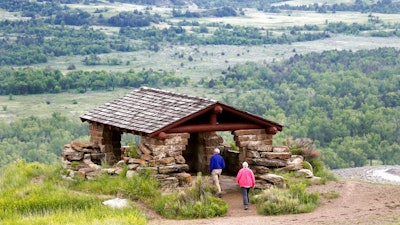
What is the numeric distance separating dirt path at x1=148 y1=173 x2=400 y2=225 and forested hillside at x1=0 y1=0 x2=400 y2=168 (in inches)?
1979

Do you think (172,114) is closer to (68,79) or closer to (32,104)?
(32,104)

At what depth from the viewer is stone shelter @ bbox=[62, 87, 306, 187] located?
26.5 metres

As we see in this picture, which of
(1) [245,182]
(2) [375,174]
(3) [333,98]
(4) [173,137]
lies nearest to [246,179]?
(1) [245,182]

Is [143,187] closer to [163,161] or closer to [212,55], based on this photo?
[163,161]

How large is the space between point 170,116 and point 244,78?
119407mm

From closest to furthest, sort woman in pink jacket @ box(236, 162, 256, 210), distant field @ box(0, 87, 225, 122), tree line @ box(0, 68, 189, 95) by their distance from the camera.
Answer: woman in pink jacket @ box(236, 162, 256, 210), distant field @ box(0, 87, 225, 122), tree line @ box(0, 68, 189, 95)

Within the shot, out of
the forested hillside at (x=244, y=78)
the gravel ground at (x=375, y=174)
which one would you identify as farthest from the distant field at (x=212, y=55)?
the gravel ground at (x=375, y=174)

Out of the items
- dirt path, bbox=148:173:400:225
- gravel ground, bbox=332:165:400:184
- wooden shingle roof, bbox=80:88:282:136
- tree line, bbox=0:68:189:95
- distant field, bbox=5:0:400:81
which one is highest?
wooden shingle roof, bbox=80:88:282:136

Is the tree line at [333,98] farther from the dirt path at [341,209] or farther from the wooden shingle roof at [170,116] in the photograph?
the dirt path at [341,209]

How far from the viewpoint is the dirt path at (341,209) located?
2264 centimetres

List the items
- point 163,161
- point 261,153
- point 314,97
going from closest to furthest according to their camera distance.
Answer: point 163,161
point 261,153
point 314,97

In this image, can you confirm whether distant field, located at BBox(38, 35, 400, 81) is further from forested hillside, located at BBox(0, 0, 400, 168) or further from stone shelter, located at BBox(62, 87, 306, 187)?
stone shelter, located at BBox(62, 87, 306, 187)

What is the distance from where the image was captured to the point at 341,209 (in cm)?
2423

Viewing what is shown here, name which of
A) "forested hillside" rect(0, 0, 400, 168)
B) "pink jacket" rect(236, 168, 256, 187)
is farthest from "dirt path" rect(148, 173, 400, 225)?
"forested hillside" rect(0, 0, 400, 168)
